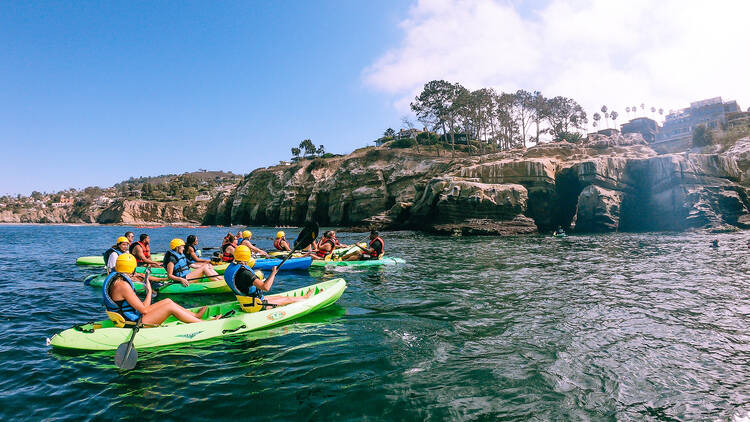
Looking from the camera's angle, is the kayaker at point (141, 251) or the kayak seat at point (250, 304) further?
the kayaker at point (141, 251)

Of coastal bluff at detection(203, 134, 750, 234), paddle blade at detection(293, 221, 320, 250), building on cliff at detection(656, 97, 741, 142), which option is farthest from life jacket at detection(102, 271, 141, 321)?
building on cliff at detection(656, 97, 741, 142)

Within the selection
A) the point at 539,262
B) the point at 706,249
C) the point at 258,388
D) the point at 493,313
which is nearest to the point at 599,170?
the point at 706,249

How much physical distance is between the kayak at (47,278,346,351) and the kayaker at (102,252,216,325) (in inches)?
9.7

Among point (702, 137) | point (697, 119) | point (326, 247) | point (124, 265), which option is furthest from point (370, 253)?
point (697, 119)

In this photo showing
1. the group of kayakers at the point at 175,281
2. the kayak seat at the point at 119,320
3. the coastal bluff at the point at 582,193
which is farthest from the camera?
the coastal bluff at the point at 582,193

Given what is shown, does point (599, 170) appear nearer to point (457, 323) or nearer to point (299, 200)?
point (457, 323)

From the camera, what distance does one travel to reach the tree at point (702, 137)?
55531 mm

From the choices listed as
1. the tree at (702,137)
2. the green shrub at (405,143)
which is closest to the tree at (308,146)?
the green shrub at (405,143)

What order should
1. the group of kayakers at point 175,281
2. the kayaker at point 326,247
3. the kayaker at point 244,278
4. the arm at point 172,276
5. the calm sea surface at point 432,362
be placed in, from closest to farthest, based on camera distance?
1. the calm sea surface at point 432,362
2. the group of kayakers at point 175,281
3. the kayaker at point 244,278
4. the arm at point 172,276
5. the kayaker at point 326,247

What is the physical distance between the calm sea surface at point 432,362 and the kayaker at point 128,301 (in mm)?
700

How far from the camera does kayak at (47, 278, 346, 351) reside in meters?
6.61

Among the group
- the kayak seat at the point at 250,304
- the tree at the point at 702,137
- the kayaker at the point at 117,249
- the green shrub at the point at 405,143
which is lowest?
the kayak seat at the point at 250,304

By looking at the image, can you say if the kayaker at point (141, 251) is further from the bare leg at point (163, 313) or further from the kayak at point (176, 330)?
the bare leg at point (163, 313)

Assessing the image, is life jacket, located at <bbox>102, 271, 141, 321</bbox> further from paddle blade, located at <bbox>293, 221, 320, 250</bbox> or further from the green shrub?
the green shrub
